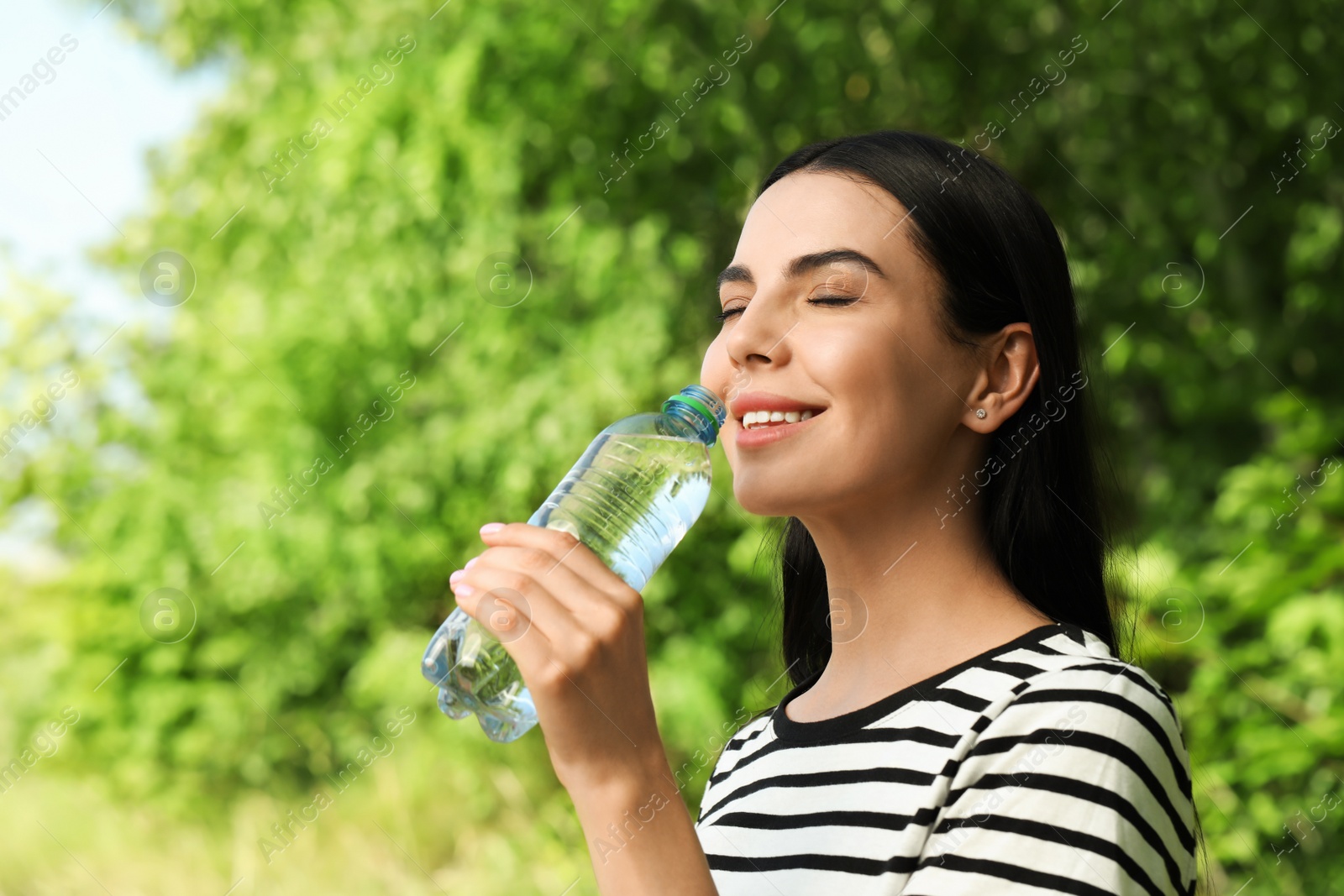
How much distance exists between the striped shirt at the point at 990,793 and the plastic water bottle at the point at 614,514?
39 cm

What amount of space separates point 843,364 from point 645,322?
11.1 ft

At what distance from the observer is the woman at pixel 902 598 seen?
1210 millimetres

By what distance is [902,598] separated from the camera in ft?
5.32

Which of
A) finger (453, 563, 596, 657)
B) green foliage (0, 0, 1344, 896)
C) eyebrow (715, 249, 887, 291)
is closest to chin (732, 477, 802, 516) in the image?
eyebrow (715, 249, 887, 291)

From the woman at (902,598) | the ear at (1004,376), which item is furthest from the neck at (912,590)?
the ear at (1004,376)

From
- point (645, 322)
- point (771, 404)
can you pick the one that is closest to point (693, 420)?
point (771, 404)

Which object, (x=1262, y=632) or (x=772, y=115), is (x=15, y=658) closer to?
(x=772, y=115)

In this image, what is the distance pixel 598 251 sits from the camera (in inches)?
195

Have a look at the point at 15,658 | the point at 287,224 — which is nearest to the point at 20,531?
the point at 15,658

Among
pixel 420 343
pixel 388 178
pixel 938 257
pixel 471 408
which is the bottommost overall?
pixel 938 257

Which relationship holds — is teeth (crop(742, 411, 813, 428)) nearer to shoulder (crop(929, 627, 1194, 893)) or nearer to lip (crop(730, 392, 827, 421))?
lip (crop(730, 392, 827, 421))

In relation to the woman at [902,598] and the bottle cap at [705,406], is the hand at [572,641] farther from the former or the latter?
the bottle cap at [705,406]

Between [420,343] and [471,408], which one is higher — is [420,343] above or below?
above

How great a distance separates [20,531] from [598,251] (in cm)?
579
